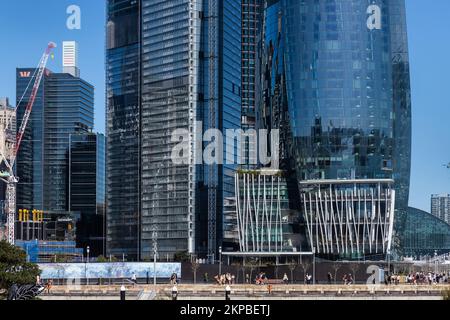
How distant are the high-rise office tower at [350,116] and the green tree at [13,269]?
110199mm

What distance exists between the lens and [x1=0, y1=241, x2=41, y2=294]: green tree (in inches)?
2315

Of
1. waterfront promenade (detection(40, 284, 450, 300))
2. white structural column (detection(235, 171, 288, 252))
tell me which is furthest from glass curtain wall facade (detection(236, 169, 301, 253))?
waterfront promenade (detection(40, 284, 450, 300))

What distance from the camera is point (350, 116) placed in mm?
168500

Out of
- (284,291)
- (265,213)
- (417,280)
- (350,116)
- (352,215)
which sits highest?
(350,116)

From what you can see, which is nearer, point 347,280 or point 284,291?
point 284,291

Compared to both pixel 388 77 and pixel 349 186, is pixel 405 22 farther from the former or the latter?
pixel 349 186

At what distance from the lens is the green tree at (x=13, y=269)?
58812mm

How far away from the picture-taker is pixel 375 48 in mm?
168125

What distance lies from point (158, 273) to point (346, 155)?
239 ft

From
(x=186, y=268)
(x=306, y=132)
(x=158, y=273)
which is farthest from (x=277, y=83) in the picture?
(x=158, y=273)

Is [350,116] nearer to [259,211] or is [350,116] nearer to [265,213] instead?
[265,213]

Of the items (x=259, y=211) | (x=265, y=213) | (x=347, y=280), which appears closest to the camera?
(x=347, y=280)

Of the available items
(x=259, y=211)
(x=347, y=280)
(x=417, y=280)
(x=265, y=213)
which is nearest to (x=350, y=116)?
(x=265, y=213)

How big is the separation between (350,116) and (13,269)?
11549 cm
